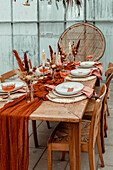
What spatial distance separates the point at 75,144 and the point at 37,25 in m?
4.37

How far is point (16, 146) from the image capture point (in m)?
1.74

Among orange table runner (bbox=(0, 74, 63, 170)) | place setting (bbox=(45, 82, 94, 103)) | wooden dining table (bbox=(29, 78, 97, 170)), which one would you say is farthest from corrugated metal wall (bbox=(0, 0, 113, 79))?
orange table runner (bbox=(0, 74, 63, 170))

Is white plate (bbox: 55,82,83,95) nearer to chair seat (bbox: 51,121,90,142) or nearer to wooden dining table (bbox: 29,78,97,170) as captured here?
wooden dining table (bbox: 29,78,97,170)

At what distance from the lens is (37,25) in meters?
5.71

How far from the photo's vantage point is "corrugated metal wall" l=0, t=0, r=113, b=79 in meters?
5.39

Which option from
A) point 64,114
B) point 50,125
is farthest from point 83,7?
point 64,114

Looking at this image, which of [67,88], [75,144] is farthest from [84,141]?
[67,88]

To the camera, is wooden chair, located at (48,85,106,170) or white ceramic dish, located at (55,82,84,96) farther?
white ceramic dish, located at (55,82,84,96)

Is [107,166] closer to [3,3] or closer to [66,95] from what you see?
[66,95]

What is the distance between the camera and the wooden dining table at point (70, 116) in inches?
63.3

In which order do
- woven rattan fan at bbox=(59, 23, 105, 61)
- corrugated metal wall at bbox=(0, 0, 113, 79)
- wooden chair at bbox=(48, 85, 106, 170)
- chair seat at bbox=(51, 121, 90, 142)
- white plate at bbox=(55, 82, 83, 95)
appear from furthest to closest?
corrugated metal wall at bbox=(0, 0, 113, 79) < woven rattan fan at bbox=(59, 23, 105, 61) < white plate at bbox=(55, 82, 83, 95) < chair seat at bbox=(51, 121, 90, 142) < wooden chair at bbox=(48, 85, 106, 170)

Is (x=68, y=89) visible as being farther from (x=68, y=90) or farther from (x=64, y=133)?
(x=64, y=133)

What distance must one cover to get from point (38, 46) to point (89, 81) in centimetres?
332

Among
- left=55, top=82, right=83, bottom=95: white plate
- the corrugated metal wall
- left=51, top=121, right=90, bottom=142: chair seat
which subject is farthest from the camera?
the corrugated metal wall
